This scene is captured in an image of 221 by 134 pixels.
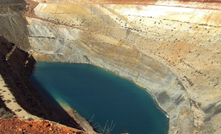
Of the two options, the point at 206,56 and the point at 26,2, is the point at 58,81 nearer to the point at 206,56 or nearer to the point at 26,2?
the point at 26,2

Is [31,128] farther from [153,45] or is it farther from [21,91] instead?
[153,45]

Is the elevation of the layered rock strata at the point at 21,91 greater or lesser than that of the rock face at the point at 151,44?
lesser

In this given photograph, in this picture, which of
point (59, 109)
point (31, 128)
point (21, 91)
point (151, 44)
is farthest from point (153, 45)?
point (31, 128)

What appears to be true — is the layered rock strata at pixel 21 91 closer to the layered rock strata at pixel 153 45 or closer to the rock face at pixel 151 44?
the rock face at pixel 151 44

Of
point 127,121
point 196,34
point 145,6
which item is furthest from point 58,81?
point 196,34

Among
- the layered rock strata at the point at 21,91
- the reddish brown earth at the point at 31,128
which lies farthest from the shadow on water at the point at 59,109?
the reddish brown earth at the point at 31,128

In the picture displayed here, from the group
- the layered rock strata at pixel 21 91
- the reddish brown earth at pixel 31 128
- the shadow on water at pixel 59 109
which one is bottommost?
the shadow on water at pixel 59 109
